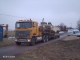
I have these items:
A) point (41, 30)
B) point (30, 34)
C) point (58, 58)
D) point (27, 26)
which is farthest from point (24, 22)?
point (58, 58)

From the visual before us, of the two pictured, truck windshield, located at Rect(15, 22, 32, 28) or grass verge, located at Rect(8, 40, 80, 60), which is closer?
grass verge, located at Rect(8, 40, 80, 60)

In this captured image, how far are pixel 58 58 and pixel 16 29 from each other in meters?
8.68

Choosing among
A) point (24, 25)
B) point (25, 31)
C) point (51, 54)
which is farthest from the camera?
point (24, 25)

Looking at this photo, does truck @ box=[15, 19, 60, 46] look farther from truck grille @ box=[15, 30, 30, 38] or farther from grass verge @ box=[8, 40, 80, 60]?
grass verge @ box=[8, 40, 80, 60]

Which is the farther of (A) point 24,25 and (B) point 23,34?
(A) point 24,25

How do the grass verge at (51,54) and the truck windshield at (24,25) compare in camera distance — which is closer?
the grass verge at (51,54)

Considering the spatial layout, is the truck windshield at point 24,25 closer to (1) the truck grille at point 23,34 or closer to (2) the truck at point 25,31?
(2) the truck at point 25,31

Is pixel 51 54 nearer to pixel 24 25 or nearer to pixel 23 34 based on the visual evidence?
pixel 23 34

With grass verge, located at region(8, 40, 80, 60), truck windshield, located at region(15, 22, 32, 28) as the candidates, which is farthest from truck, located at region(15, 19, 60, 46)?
grass verge, located at region(8, 40, 80, 60)

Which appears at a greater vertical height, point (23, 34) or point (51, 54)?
point (23, 34)

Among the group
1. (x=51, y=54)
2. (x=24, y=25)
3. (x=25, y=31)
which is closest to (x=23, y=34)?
(x=25, y=31)

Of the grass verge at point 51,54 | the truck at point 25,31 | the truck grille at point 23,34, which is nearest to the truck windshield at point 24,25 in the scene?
the truck at point 25,31

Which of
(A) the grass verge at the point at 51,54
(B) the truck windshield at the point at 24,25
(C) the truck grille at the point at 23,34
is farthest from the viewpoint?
(B) the truck windshield at the point at 24,25

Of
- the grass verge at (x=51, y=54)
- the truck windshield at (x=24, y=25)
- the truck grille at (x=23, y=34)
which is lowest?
the grass verge at (x=51, y=54)
